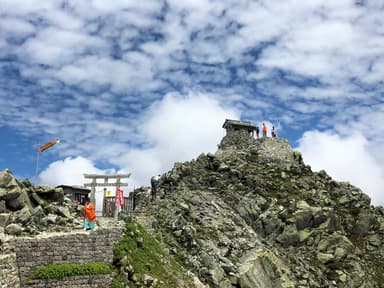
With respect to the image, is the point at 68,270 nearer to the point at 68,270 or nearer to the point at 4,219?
the point at 68,270

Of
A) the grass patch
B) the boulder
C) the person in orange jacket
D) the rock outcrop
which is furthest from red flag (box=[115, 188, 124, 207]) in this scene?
the boulder

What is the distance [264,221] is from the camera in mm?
48469

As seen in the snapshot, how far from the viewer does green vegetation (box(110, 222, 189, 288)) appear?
2786 cm

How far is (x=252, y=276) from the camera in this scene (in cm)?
3741

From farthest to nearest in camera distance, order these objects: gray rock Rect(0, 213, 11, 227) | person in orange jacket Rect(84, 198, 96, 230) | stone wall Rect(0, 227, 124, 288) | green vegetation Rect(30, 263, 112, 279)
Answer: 1. person in orange jacket Rect(84, 198, 96, 230)
2. gray rock Rect(0, 213, 11, 227)
3. green vegetation Rect(30, 263, 112, 279)
4. stone wall Rect(0, 227, 124, 288)

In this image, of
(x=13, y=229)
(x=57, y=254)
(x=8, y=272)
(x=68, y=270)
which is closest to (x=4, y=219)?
(x=13, y=229)

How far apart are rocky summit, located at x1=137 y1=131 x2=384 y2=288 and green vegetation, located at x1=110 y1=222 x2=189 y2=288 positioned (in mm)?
2429

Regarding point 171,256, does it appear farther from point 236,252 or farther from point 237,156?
point 237,156

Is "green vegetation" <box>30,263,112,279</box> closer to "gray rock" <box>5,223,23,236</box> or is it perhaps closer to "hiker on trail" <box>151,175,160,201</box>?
"gray rock" <box>5,223,23,236</box>

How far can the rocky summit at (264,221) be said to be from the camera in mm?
38375

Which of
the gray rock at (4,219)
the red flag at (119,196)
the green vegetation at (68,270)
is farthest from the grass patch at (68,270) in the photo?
the red flag at (119,196)

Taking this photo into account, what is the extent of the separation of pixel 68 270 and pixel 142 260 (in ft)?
19.7

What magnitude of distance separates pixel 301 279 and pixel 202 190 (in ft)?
46.1

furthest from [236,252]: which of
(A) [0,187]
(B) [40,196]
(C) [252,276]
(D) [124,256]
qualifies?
(A) [0,187]
